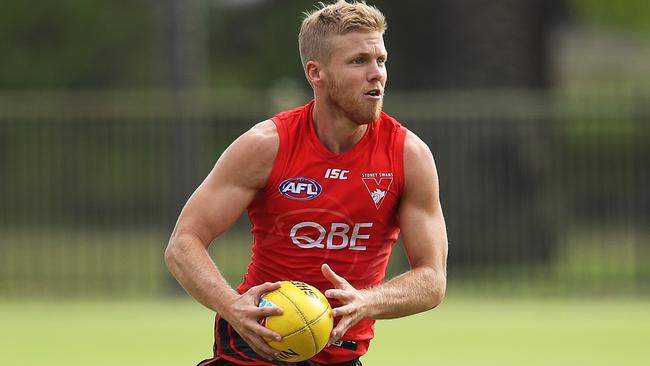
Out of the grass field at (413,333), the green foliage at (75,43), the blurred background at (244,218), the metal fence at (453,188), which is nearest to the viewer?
the grass field at (413,333)

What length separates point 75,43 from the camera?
35.5 m

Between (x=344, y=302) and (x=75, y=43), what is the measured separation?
29.9 metres

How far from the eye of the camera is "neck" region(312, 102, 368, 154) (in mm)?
7035

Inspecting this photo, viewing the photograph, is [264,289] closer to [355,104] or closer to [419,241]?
[419,241]

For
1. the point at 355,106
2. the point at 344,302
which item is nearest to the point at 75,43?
the point at 355,106

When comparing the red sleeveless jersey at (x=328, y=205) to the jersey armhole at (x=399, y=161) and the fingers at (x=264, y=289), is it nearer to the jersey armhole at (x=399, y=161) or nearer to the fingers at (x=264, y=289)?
the jersey armhole at (x=399, y=161)

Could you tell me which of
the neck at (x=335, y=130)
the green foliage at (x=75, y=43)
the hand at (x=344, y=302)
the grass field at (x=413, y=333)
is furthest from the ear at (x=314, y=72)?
the green foliage at (x=75, y=43)

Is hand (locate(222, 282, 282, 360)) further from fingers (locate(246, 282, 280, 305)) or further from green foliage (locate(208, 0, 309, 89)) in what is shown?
green foliage (locate(208, 0, 309, 89))

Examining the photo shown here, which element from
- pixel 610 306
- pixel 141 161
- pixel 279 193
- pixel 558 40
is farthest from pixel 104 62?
pixel 279 193

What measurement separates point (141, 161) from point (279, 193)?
11931 millimetres

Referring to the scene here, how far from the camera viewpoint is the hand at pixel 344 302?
21.0 ft

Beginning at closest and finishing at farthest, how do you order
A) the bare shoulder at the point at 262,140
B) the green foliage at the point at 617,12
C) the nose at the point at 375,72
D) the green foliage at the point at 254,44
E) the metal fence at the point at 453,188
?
the nose at the point at 375,72
the bare shoulder at the point at 262,140
the metal fence at the point at 453,188
the green foliage at the point at 617,12
the green foliage at the point at 254,44

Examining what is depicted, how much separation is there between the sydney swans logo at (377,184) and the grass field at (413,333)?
490cm

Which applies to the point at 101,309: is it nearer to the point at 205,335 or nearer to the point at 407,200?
the point at 205,335
